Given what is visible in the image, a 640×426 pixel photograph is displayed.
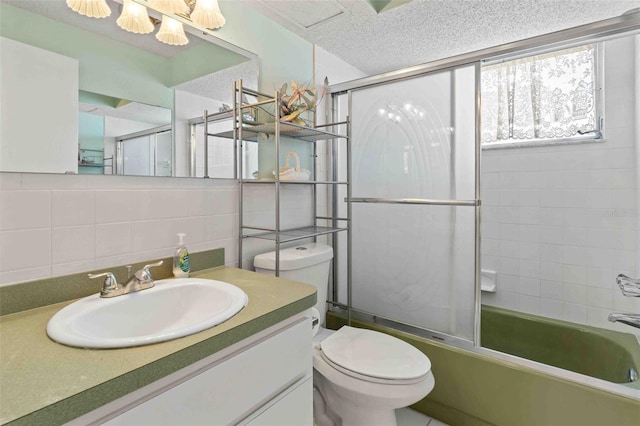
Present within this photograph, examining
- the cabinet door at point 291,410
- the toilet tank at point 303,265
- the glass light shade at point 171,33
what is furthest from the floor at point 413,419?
the glass light shade at point 171,33

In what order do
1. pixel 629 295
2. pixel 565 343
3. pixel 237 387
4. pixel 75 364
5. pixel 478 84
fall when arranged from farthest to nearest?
pixel 565 343
pixel 478 84
pixel 629 295
pixel 237 387
pixel 75 364

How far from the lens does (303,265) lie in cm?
151

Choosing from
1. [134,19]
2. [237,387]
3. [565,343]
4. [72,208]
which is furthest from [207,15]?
[565,343]

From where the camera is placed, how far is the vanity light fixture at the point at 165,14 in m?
1.01

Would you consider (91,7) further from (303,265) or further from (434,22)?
(434,22)

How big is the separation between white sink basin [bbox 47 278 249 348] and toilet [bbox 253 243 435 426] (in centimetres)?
46

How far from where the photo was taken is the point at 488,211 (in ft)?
7.45

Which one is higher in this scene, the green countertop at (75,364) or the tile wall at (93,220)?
the tile wall at (93,220)

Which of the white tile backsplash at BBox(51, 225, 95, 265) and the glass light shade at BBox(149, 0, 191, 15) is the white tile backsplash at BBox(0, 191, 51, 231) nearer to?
the white tile backsplash at BBox(51, 225, 95, 265)

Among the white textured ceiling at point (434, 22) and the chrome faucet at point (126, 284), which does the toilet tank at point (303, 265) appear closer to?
the chrome faucet at point (126, 284)

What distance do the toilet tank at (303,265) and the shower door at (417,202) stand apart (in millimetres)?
391

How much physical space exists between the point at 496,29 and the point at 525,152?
31.6 inches

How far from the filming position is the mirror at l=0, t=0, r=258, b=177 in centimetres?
86

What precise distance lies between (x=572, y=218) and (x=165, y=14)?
2.42 m
